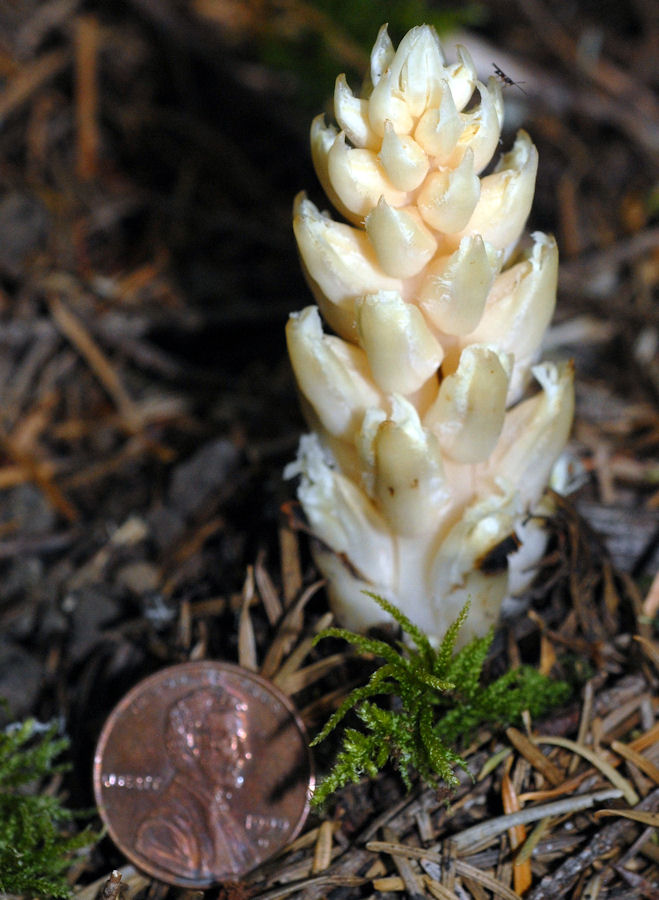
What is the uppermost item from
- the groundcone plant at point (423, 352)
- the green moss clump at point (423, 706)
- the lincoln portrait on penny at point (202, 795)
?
the groundcone plant at point (423, 352)

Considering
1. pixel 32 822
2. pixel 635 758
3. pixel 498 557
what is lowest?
pixel 635 758

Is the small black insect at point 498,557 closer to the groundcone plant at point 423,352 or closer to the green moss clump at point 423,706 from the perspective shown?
the groundcone plant at point 423,352

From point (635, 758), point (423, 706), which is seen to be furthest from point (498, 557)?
point (635, 758)

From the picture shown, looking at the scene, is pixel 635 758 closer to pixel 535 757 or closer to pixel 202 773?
pixel 535 757

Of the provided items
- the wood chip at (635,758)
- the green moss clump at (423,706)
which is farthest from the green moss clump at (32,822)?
the wood chip at (635,758)

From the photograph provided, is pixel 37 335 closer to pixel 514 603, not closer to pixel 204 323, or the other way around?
pixel 204 323

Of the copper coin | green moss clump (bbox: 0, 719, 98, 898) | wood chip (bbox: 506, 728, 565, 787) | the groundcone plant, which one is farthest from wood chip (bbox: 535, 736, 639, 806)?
green moss clump (bbox: 0, 719, 98, 898)

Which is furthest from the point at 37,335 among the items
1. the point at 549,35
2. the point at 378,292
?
the point at 549,35
